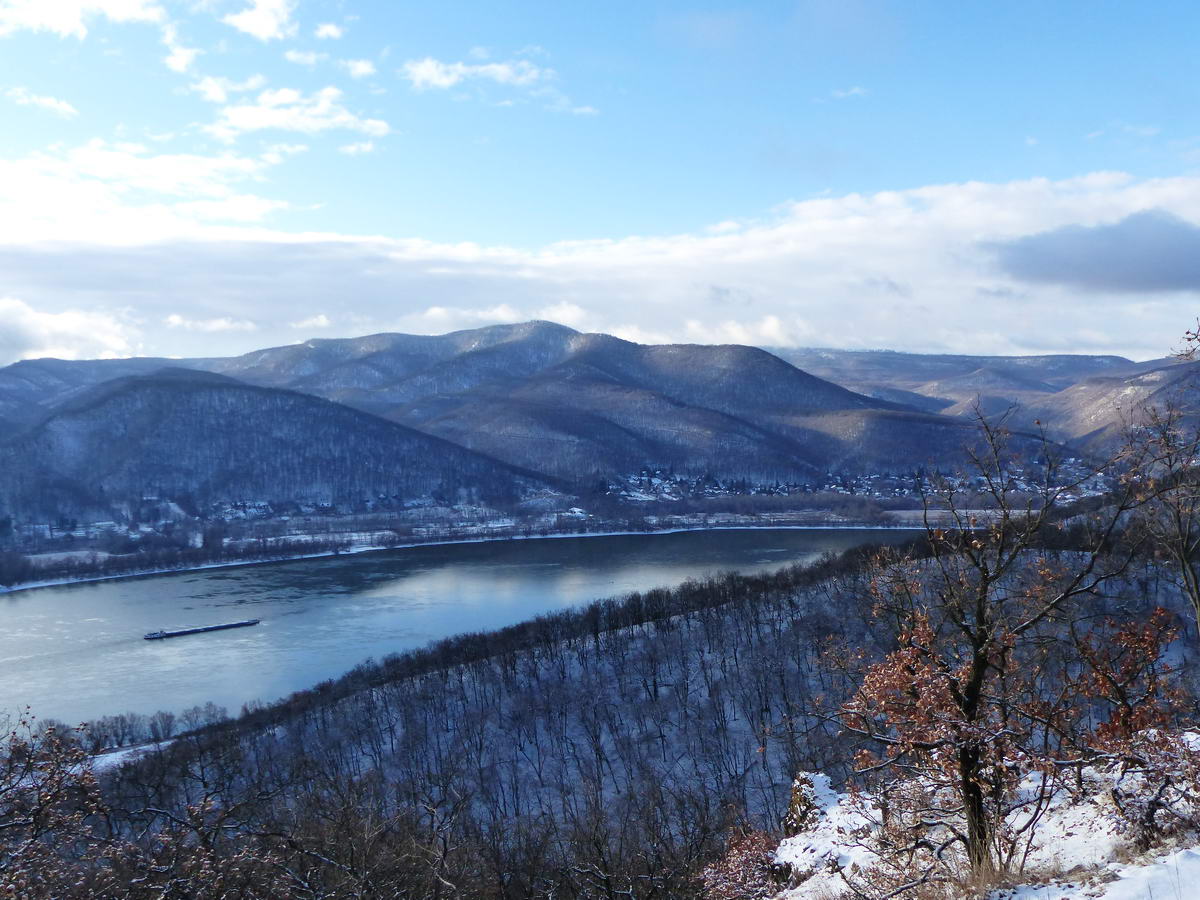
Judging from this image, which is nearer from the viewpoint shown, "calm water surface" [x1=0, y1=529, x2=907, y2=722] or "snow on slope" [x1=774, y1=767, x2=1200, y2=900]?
"snow on slope" [x1=774, y1=767, x2=1200, y2=900]

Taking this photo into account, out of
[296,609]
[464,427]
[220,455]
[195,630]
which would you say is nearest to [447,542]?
[296,609]

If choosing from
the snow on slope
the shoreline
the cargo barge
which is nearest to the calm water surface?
the cargo barge

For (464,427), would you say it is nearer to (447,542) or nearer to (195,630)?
(447,542)

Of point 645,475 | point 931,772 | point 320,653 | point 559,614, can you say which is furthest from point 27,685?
point 645,475

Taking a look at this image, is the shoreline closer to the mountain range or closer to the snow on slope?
the mountain range

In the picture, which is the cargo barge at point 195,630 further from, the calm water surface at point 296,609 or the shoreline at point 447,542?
the shoreline at point 447,542

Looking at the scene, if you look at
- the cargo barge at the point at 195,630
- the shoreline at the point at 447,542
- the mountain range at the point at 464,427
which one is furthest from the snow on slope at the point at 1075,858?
the shoreline at the point at 447,542

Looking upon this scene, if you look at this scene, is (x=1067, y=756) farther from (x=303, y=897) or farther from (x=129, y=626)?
(x=129, y=626)
